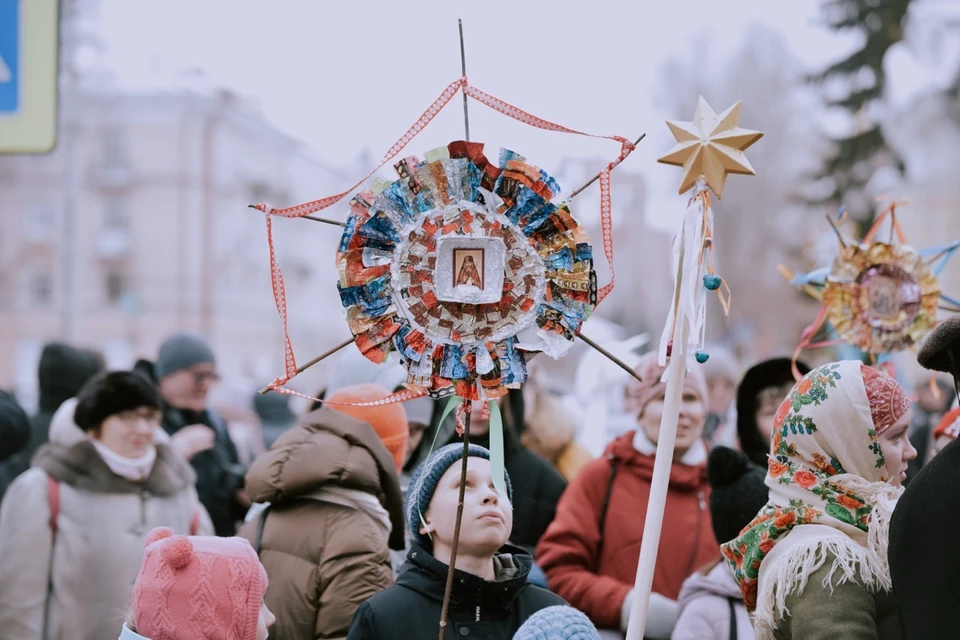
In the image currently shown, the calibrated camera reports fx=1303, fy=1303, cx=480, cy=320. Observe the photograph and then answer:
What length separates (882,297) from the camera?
200 inches

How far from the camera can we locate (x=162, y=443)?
5.25 meters

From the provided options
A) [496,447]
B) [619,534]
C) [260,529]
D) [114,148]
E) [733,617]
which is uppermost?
[114,148]

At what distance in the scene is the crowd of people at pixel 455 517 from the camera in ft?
9.80

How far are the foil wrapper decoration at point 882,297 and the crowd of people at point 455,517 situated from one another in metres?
0.45

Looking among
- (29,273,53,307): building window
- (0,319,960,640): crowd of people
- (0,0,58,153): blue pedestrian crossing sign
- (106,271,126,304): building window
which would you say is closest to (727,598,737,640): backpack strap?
(0,319,960,640): crowd of people

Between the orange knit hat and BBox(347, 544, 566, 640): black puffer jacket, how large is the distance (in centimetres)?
116

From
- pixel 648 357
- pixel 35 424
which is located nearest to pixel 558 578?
pixel 648 357

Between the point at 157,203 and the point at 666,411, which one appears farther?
the point at 157,203

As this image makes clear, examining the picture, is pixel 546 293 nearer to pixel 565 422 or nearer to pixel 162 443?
pixel 162 443

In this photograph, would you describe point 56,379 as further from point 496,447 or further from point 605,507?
point 496,447

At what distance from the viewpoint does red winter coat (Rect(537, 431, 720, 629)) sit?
469 centimetres

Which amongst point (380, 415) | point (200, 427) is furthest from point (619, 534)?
point (200, 427)

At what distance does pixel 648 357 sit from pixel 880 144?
14.1m

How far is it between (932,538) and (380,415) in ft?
7.78
